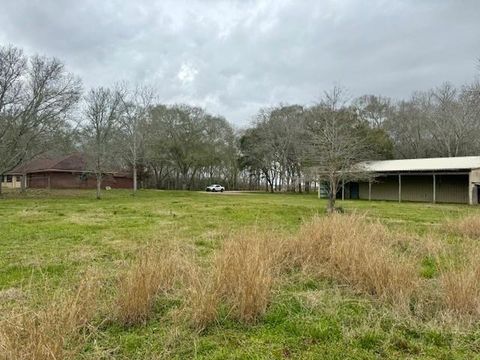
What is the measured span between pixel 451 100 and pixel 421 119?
3.55 metres

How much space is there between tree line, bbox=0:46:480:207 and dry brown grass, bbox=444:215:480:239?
7.42m

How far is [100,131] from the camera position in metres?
30.3

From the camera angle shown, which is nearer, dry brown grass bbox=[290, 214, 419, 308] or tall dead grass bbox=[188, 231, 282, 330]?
tall dead grass bbox=[188, 231, 282, 330]

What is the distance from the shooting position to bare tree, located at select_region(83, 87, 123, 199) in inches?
1151

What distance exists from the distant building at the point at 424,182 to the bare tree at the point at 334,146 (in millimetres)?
2562

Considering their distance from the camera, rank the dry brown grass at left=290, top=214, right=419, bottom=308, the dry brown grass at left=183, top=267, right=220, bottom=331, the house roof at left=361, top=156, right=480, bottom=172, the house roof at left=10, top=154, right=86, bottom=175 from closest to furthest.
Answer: the dry brown grass at left=183, top=267, right=220, bottom=331 → the dry brown grass at left=290, top=214, right=419, bottom=308 → the house roof at left=361, top=156, right=480, bottom=172 → the house roof at left=10, top=154, right=86, bottom=175

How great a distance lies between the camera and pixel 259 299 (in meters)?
4.12

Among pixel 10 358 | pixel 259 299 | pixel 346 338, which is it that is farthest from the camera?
pixel 259 299

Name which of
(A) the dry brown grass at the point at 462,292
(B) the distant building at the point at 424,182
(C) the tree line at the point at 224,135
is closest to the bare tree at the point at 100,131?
(C) the tree line at the point at 224,135

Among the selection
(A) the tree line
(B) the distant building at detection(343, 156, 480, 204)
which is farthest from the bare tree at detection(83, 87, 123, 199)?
(B) the distant building at detection(343, 156, 480, 204)

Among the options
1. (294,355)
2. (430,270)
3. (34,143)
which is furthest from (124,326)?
(34,143)

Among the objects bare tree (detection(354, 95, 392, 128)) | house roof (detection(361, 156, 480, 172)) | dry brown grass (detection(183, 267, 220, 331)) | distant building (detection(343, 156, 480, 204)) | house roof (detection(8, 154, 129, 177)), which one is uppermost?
bare tree (detection(354, 95, 392, 128))

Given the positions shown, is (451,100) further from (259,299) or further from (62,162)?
(259,299)

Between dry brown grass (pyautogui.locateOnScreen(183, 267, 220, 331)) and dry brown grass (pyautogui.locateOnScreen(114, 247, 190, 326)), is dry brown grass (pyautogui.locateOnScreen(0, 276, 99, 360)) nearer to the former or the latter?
dry brown grass (pyautogui.locateOnScreen(114, 247, 190, 326))
